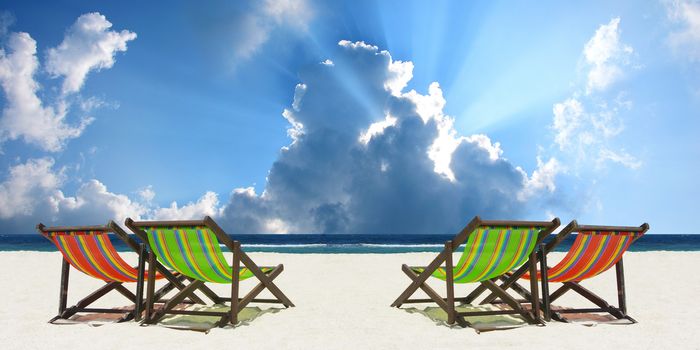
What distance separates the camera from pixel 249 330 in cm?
448

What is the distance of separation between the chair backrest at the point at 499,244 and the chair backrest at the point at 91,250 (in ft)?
11.0

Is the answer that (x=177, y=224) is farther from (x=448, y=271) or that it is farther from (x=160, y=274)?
(x=448, y=271)

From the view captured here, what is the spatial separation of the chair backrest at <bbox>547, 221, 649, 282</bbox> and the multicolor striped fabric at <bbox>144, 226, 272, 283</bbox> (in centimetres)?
341

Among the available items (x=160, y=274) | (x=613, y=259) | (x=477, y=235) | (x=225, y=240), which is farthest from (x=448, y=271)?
(x=160, y=274)

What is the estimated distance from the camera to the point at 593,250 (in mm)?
4691

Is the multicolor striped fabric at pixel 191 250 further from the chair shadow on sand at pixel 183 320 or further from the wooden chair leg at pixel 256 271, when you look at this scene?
the chair shadow on sand at pixel 183 320

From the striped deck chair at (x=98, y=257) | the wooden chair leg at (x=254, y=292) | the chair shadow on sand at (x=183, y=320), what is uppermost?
the striped deck chair at (x=98, y=257)

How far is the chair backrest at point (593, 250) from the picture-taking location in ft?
15.2

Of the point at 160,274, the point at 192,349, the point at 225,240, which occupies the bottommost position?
the point at 192,349

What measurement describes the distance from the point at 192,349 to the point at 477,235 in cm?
272

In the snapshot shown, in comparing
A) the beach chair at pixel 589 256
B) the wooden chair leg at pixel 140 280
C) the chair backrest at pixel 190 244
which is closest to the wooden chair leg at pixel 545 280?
the beach chair at pixel 589 256

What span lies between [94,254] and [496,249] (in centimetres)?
399

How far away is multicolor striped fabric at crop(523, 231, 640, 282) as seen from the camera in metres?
4.66

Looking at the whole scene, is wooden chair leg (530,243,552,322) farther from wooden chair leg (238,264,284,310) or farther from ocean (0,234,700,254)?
ocean (0,234,700,254)
